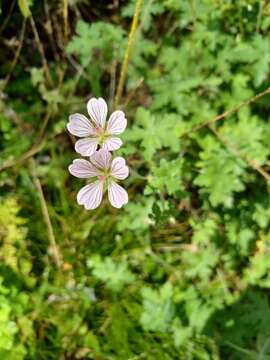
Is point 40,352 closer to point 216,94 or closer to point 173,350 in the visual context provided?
point 173,350

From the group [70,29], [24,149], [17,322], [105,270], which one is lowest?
[17,322]

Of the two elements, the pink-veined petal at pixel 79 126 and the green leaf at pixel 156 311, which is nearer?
the pink-veined petal at pixel 79 126

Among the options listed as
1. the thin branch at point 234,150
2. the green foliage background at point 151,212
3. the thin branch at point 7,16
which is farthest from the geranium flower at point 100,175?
the thin branch at point 7,16

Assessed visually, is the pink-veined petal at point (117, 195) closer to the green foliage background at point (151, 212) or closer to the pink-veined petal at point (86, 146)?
the pink-veined petal at point (86, 146)

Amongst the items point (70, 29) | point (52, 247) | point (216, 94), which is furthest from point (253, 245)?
point (70, 29)

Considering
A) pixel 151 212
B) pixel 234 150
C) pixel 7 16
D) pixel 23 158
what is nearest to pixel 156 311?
pixel 151 212

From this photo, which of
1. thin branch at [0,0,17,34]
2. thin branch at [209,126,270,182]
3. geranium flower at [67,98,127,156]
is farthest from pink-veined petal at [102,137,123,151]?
thin branch at [0,0,17,34]
